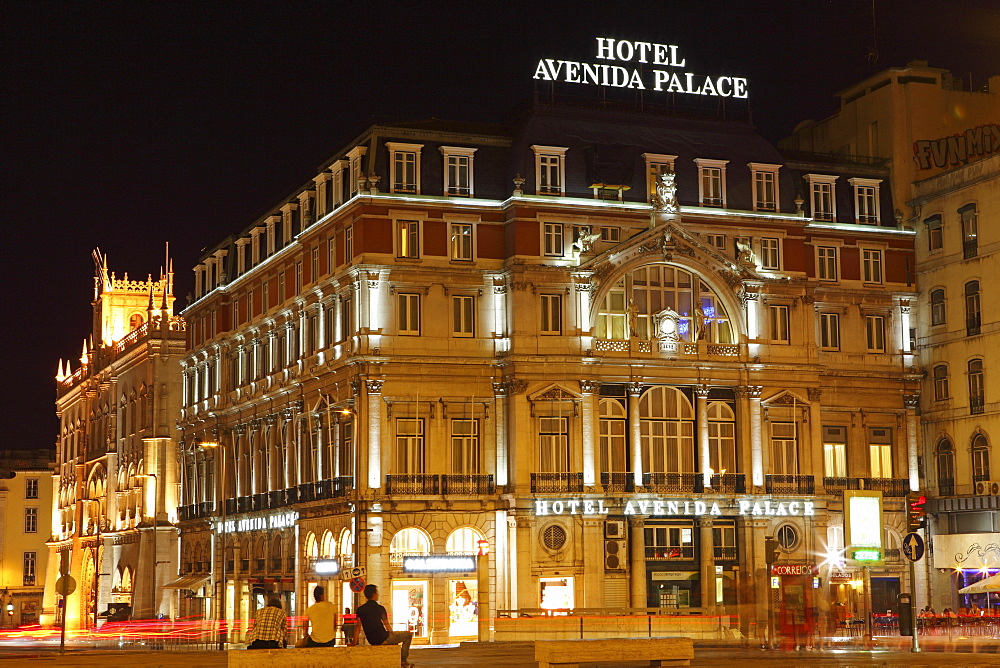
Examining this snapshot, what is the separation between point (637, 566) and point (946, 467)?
18880 millimetres

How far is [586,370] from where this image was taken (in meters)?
77.3

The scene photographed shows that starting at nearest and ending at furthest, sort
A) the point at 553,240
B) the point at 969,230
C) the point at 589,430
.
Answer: the point at 589,430
the point at 553,240
the point at 969,230

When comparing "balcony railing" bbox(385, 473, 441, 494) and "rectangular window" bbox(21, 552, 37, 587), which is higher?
"balcony railing" bbox(385, 473, 441, 494)

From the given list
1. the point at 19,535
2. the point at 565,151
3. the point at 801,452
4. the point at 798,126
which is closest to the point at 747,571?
the point at 801,452

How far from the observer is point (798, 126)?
316 feet

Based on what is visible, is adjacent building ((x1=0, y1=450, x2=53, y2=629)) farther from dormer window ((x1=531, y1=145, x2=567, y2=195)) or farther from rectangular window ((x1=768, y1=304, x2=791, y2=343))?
rectangular window ((x1=768, y1=304, x2=791, y2=343))

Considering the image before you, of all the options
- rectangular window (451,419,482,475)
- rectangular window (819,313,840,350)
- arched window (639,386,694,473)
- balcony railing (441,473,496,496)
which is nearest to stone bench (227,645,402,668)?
balcony railing (441,473,496,496)

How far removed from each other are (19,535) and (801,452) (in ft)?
311

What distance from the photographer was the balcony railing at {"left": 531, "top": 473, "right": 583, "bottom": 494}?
250 feet

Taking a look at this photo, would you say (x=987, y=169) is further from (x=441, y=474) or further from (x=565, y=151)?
(x=441, y=474)

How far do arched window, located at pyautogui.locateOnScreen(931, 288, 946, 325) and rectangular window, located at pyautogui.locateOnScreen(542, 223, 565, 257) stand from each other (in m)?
21.2

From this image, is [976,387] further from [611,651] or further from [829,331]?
[611,651]

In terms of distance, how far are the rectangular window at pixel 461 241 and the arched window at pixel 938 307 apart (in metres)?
25.4

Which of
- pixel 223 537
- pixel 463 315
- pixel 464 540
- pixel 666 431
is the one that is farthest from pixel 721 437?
pixel 223 537
